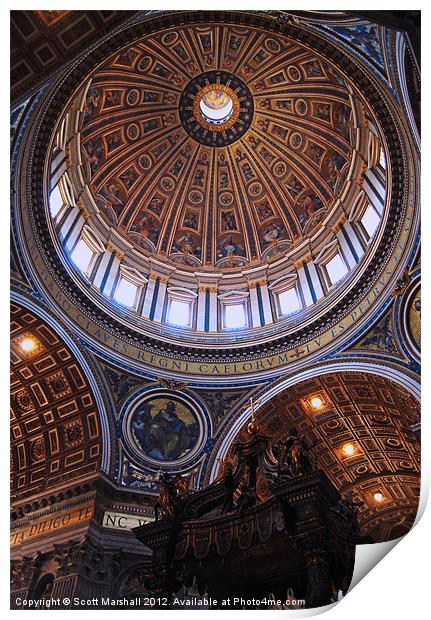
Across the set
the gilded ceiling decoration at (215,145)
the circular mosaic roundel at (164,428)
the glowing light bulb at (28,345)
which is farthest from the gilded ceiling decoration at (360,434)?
the gilded ceiling decoration at (215,145)

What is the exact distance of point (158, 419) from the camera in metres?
17.3

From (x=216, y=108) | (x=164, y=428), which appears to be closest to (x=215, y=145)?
(x=216, y=108)

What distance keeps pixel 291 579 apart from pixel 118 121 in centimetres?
1590

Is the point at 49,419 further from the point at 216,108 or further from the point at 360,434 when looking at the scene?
the point at 216,108

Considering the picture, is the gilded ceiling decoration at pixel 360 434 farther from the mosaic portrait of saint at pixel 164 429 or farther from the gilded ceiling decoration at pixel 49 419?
the gilded ceiling decoration at pixel 49 419

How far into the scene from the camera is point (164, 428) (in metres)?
17.3

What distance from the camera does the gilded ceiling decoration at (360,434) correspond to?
53.9 feet

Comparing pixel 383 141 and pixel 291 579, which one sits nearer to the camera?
pixel 291 579

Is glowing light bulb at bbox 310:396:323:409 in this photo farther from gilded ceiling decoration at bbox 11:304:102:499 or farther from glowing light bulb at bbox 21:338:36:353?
glowing light bulb at bbox 21:338:36:353

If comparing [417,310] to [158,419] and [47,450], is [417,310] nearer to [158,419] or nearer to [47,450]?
[158,419]

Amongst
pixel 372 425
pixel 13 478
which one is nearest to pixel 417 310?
pixel 372 425

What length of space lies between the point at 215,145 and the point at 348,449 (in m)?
11.9

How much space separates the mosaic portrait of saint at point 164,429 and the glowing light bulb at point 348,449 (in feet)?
14.6

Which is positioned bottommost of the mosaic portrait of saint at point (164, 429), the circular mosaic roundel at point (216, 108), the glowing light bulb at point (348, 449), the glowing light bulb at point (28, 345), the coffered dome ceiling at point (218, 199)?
the glowing light bulb at point (348, 449)
